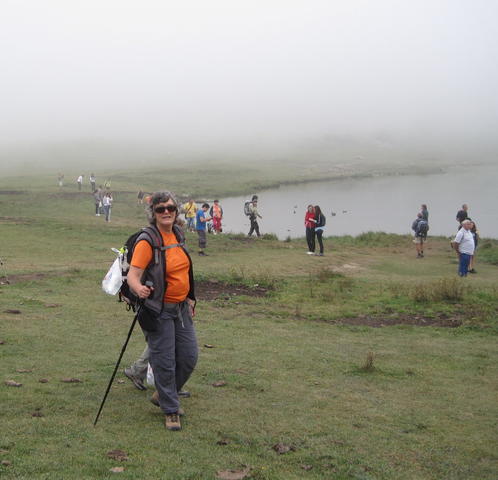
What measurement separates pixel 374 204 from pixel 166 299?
199 feet

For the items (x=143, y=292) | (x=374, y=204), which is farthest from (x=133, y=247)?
(x=374, y=204)

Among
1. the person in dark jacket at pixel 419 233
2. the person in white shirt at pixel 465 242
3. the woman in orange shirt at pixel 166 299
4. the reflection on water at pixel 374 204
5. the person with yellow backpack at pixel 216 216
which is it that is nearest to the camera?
the woman in orange shirt at pixel 166 299

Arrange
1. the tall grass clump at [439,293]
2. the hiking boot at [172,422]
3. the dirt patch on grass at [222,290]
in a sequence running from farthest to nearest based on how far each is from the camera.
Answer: the tall grass clump at [439,293]
the dirt patch on grass at [222,290]
the hiking boot at [172,422]

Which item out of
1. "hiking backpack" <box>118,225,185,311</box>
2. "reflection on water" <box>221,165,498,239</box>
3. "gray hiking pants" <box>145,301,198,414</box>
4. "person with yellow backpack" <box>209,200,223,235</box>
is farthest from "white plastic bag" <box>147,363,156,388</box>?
"reflection on water" <box>221,165,498,239</box>

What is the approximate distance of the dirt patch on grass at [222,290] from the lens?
17.2 metres

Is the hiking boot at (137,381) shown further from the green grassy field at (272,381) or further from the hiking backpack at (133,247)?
the hiking backpack at (133,247)

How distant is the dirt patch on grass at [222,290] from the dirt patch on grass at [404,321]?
3267 mm

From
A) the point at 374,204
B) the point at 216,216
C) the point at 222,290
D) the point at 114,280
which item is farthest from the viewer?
the point at 374,204

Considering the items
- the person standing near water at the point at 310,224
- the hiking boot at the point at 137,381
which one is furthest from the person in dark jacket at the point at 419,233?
the hiking boot at the point at 137,381

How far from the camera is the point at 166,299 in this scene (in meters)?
7.11

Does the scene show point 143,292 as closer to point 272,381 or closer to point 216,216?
point 272,381

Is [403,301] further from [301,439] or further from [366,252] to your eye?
[366,252]

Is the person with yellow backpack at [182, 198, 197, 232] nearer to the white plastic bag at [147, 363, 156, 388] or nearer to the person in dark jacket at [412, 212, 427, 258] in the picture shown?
the person in dark jacket at [412, 212, 427, 258]

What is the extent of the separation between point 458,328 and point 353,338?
2937 millimetres
